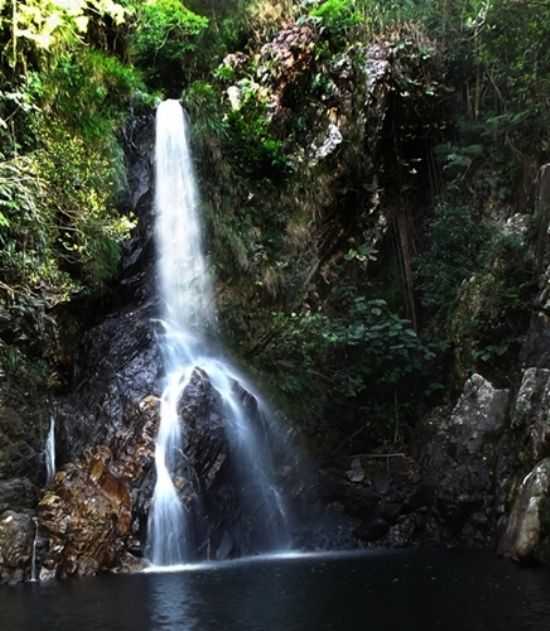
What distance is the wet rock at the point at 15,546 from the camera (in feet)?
33.0

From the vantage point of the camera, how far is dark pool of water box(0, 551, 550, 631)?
6668 mm

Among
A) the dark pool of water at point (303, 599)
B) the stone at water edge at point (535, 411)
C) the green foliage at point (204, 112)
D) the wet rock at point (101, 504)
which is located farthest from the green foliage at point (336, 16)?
the dark pool of water at point (303, 599)

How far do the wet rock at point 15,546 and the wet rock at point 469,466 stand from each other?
6.90 metres

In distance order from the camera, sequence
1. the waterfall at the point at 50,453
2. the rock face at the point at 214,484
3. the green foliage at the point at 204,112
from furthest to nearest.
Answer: the green foliage at the point at 204,112
the waterfall at the point at 50,453
the rock face at the point at 214,484

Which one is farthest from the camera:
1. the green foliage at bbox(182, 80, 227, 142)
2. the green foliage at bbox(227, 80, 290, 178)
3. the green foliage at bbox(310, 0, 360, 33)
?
the green foliage at bbox(310, 0, 360, 33)

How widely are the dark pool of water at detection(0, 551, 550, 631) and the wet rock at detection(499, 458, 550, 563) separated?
34 cm

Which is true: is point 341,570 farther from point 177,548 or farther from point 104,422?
point 104,422

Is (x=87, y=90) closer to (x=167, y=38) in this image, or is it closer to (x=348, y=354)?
(x=167, y=38)

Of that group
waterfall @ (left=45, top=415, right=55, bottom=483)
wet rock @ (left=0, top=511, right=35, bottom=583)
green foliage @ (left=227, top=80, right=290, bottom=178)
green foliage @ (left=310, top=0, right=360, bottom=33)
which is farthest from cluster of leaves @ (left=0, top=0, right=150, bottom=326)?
green foliage @ (left=310, top=0, right=360, bottom=33)

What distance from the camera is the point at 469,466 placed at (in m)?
12.8

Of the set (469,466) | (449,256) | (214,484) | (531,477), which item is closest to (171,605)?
(214,484)

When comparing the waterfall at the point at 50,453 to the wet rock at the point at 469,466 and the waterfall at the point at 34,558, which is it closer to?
the waterfall at the point at 34,558

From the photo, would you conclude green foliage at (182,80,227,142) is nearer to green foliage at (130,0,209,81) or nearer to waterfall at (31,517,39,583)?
green foliage at (130,0,209,81)

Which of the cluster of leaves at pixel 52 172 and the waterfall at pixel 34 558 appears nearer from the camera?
the waterfall at pixel 34 558
